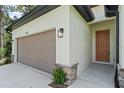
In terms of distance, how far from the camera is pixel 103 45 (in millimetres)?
8688

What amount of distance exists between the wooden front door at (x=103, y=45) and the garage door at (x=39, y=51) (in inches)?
181

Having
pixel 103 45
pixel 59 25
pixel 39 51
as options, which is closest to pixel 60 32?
pixel 59 25

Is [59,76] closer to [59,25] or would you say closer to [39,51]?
[59,25]

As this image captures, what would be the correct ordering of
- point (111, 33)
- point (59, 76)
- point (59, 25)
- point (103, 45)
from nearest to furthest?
point (59, 76) < point (59, 25) < point (111, 33) < point (103, 45)

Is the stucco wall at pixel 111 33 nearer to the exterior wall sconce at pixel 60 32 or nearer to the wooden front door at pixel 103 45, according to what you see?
the wooden front door at pixel 103 45

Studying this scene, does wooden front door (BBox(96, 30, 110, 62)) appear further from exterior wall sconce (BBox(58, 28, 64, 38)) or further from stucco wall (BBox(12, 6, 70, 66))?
exterior wall sconce (BBox(58, 28, 64, 38))

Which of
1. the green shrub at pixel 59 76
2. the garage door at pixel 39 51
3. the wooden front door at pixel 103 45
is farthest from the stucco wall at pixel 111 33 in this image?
the green shrub at pixel 59 76

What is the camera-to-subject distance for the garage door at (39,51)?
19.0 ft

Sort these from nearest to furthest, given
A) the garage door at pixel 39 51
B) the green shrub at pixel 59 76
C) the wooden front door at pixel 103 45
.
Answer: the green shrub at pixel 59 76
the garage door at pixel 39 51
the wooden front door at pixel 103 45

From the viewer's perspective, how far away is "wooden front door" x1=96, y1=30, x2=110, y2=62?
8.44m

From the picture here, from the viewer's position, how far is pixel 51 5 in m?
5.09

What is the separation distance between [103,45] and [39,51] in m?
4.91
